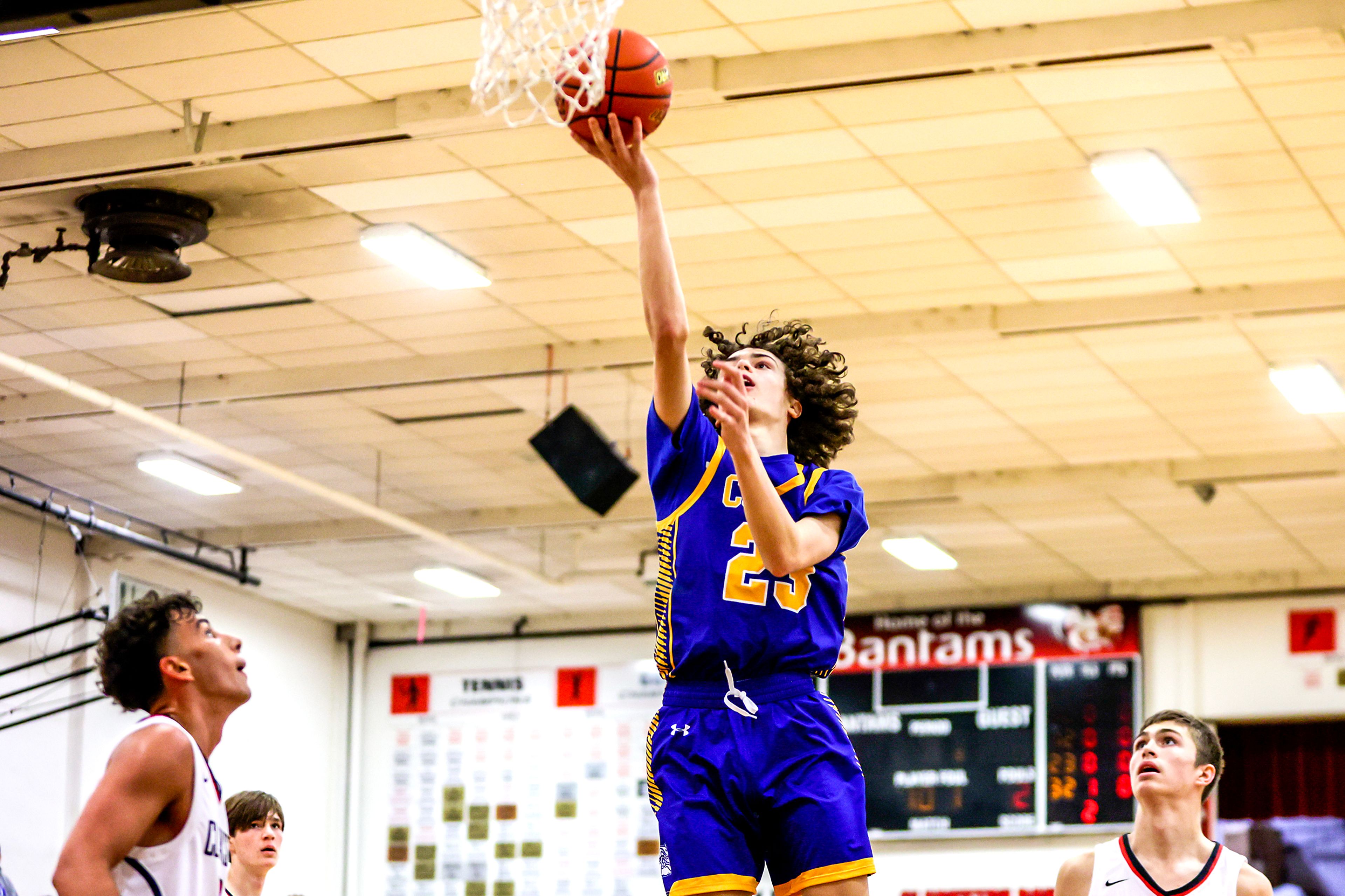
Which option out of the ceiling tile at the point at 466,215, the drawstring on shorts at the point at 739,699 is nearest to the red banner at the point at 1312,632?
the ceiling tile at the point at 466,215

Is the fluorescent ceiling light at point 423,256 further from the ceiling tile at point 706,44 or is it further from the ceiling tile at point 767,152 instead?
the ceiling tile at point 706,44

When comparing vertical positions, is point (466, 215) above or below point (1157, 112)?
below

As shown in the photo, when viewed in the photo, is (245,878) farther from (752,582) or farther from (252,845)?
(752,582)

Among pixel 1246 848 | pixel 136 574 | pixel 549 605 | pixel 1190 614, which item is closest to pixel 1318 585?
pixel 1190 614

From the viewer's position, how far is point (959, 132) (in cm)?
754

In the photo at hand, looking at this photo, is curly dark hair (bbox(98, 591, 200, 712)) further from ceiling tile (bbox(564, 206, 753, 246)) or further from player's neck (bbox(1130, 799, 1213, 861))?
ceiling tile (bbox(564, 206, 753, 246))

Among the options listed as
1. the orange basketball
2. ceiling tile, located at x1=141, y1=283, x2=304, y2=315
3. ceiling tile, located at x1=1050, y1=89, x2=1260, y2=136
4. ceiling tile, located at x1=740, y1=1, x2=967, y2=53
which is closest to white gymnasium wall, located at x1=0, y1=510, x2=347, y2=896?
ceiling tile, located at x1=141, y1=283, x2=304, y2=315

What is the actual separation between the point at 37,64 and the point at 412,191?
1735 mm

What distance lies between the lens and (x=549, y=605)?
16.8 meters

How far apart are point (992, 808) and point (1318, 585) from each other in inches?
126

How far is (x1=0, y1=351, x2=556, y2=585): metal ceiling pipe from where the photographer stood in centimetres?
1013

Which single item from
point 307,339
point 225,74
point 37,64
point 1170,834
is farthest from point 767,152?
point 1170,834

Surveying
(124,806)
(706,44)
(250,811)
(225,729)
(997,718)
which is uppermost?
(706,44)

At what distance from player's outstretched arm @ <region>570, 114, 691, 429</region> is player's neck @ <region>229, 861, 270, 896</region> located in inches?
148
